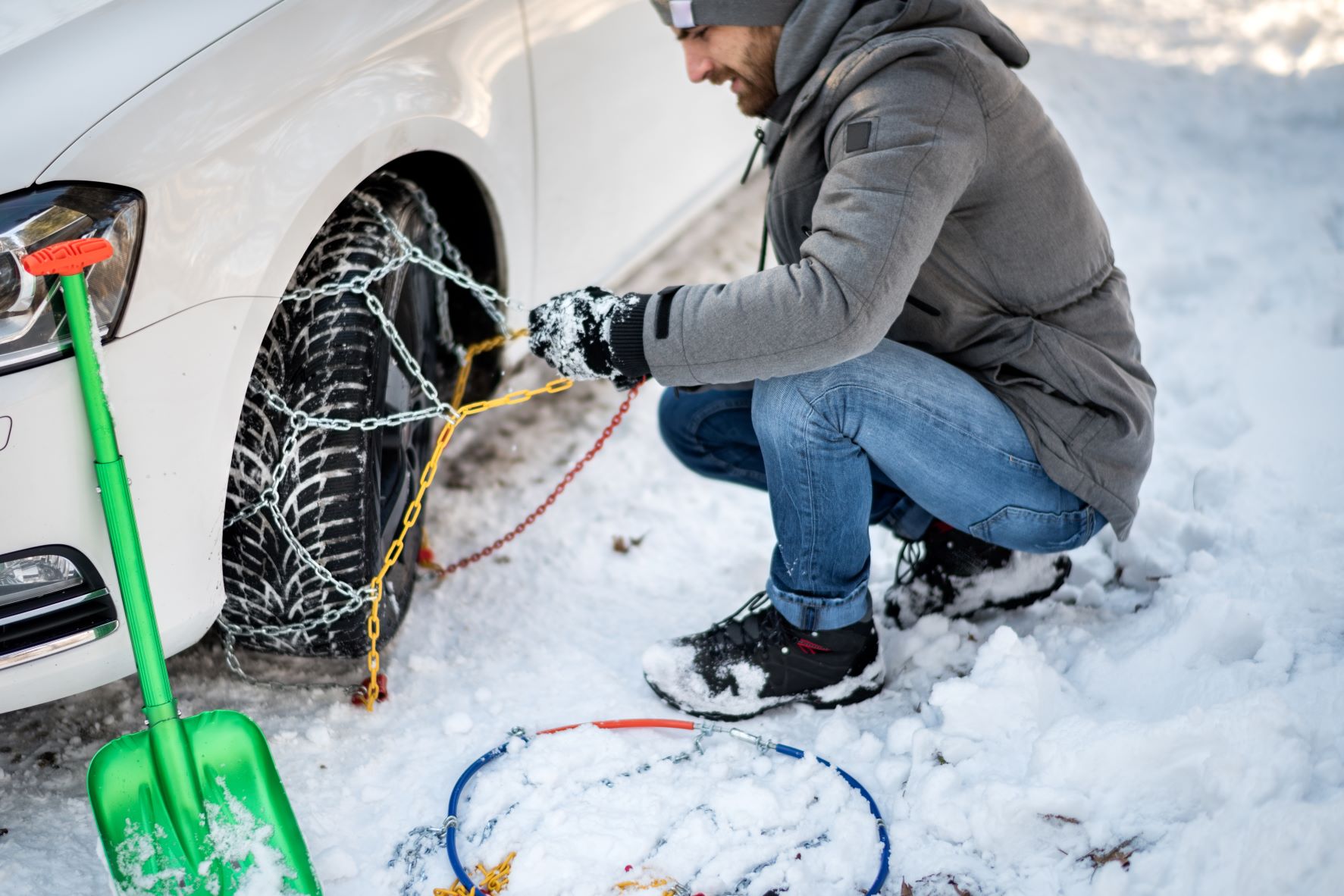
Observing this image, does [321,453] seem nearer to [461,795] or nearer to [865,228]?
[461,795]

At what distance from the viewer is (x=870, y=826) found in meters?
1.82

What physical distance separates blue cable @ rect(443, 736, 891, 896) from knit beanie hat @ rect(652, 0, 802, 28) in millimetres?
1232

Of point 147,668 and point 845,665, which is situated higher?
point 147,668

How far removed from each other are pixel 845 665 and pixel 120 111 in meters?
1.48

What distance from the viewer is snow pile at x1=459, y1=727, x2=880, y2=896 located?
1.75 meters

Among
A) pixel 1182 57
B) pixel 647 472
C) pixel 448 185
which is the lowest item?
pixel 647 472

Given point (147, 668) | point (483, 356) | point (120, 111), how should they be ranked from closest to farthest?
point (120, 111) < point (147, 668) < point (483, 356)

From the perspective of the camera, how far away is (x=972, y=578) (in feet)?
7.45

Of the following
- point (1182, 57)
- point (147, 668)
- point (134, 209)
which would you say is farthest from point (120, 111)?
point (1182, 57)

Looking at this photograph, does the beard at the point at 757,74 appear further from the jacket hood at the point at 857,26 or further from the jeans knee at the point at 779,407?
the jeans knee at the point at 779,407

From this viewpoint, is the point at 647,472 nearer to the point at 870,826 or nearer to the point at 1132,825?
the point at 870,826

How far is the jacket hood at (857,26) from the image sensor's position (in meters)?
1.70

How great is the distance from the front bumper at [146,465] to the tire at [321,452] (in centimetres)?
13

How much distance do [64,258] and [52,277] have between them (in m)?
0.09
